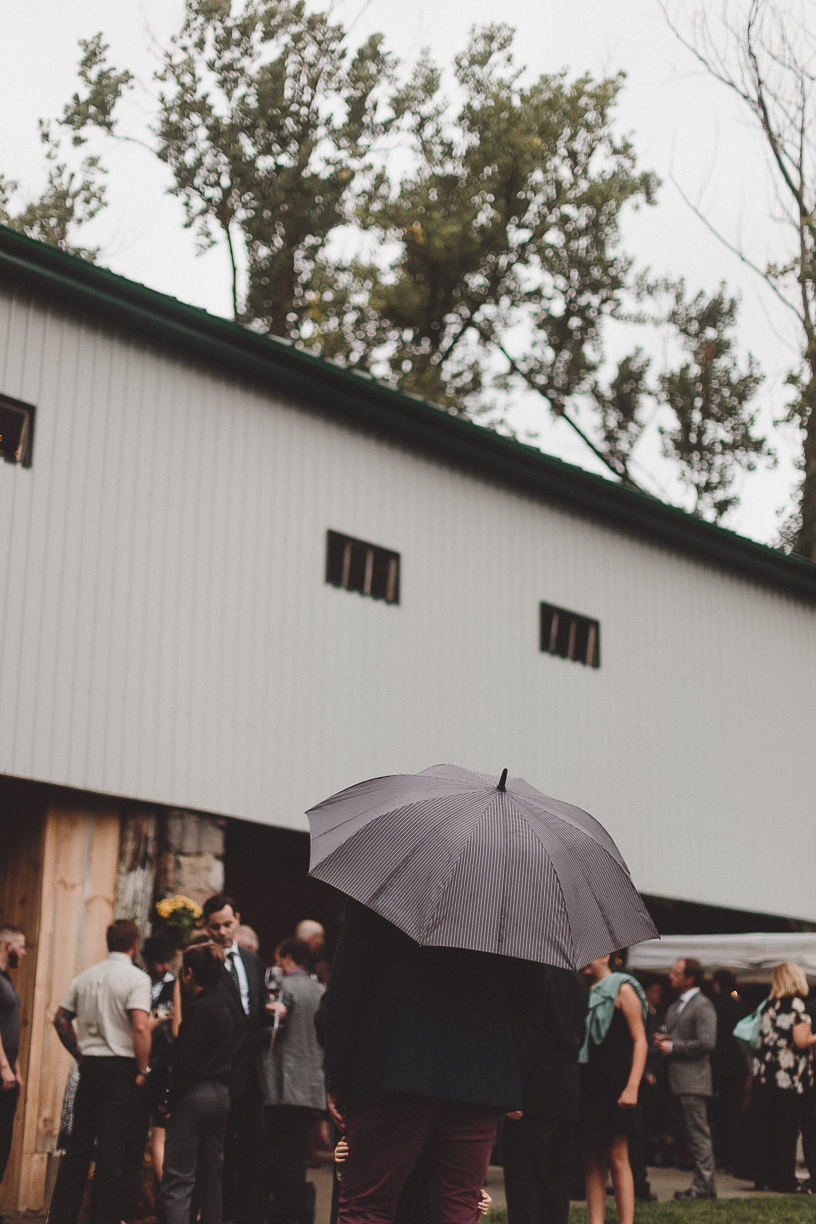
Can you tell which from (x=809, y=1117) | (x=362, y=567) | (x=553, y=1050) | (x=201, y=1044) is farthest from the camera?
(x=362, y=567)

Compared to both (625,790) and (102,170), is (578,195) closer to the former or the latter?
(102,170)

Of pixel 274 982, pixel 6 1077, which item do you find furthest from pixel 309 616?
pixel 6 1077

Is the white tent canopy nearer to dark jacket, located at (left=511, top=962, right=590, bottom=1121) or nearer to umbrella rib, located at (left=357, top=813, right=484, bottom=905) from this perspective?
dark jacket, located at (left=511, top=962, right=590, bottom=1121)

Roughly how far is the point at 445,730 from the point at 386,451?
320cm

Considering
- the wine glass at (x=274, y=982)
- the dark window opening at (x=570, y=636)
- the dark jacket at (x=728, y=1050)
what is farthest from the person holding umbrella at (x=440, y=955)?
the dark window opening at (x=570, y=636)

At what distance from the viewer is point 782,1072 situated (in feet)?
38.1

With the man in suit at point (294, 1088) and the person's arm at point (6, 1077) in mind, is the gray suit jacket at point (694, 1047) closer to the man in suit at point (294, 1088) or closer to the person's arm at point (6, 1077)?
the man in suit at point (294, 1088)

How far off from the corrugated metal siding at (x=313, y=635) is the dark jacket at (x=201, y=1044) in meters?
4.27

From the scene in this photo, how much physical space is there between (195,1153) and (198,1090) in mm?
345

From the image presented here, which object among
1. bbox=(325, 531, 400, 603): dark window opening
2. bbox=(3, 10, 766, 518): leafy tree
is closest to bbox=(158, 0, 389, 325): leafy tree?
bbox=(3, 10, 766, 518): leafy tree

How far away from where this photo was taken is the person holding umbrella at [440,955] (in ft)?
13.8

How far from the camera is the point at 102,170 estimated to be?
2800 cm

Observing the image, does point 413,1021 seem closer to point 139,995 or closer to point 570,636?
point 139,995

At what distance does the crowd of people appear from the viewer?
4.30 metres
